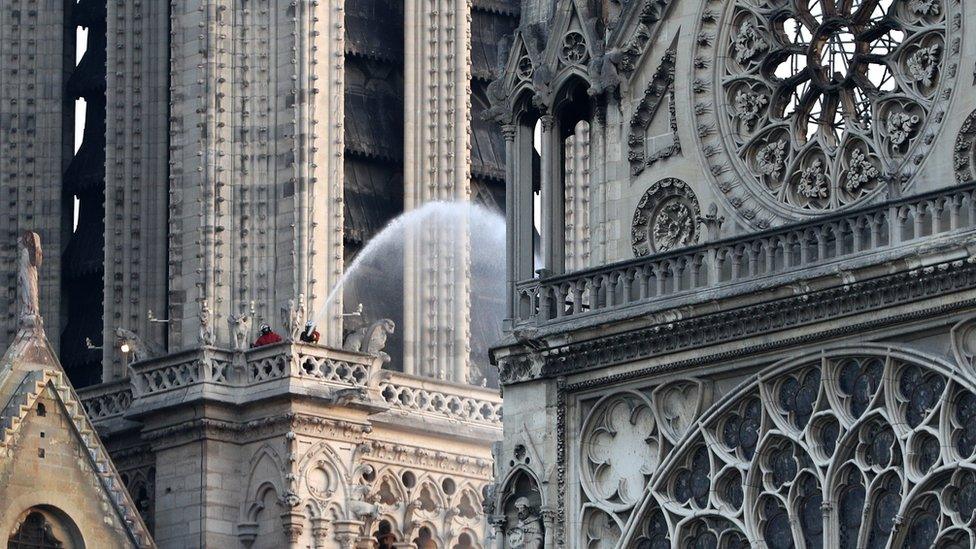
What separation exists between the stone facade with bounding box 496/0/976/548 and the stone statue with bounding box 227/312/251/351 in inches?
549

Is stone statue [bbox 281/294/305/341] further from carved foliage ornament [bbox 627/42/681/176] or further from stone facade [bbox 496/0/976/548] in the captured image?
carved foliage ornament [bbox 627/42/681/176]

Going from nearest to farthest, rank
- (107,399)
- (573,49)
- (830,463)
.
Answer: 1. (830,463)
2. (573,49)
3. (107,399)

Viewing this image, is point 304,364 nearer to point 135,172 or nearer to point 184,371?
point 184,371

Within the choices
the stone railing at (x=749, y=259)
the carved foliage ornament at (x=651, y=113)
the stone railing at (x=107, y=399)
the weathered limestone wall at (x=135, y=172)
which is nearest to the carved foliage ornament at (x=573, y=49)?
the carved foliage ornament at (x=651, y=113)

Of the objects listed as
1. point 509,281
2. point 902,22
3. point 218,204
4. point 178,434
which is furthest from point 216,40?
point 902,22

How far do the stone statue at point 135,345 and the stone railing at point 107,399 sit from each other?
486 millimetres

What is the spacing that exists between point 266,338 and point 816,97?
1767 cm

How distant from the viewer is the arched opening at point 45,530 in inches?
2055

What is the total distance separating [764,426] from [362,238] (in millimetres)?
22592

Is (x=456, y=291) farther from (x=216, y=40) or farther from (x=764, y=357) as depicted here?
(x=764, y=357)

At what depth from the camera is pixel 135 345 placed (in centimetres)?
5706

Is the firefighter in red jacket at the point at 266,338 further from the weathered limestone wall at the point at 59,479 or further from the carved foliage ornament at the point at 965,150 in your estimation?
the carved foliage ornament at the point at 965,150

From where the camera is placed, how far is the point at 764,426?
38.6 metres

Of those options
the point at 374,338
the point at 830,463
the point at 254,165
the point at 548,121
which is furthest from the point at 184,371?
the point at 830,463
